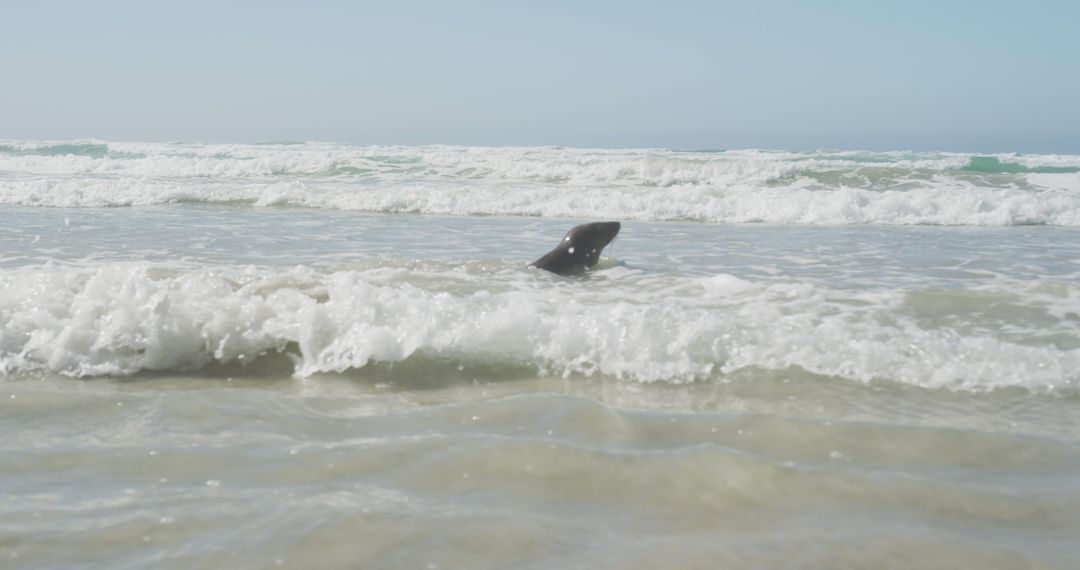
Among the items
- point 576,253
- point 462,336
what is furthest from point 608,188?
point 462,336

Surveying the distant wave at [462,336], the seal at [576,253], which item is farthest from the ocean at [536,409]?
the seal at [576,253]

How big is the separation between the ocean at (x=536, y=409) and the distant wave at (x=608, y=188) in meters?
5.64

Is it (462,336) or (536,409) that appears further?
(462,336)

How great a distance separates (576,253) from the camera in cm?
823

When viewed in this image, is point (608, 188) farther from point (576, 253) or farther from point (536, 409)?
point (536, 409)

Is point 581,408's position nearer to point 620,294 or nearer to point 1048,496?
point 1048,496

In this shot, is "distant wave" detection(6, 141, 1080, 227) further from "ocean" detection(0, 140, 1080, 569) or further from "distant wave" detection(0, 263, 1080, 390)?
"distant wave" detection(0, 263, 1080, 390)

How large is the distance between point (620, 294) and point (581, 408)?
307 cm

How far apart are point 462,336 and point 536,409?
1.23 m

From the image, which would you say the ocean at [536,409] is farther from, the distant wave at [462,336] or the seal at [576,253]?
the seal at [576,253]

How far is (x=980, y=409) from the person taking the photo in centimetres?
415

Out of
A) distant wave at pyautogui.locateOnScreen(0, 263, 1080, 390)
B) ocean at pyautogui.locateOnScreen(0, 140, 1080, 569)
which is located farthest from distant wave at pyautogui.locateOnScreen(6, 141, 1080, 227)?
distant wave at pyautogui.locateOnScreen(0, 263, 1080, 390)

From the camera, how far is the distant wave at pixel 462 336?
4742mm

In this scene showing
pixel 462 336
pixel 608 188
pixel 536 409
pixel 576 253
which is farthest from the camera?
pixel 608 188
